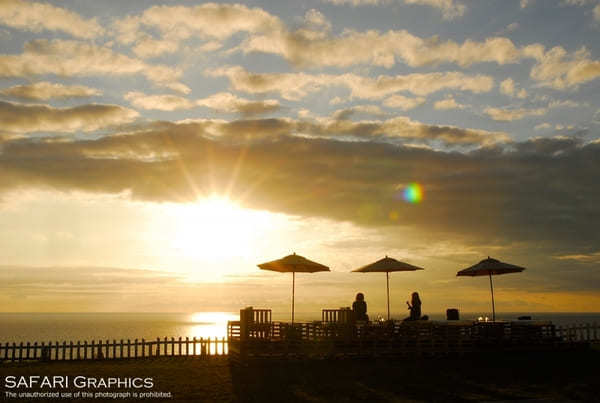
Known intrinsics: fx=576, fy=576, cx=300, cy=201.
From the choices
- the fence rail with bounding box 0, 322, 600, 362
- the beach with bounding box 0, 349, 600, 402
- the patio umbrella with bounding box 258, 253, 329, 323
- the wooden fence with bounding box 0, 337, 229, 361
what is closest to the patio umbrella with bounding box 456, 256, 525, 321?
the fence rail with bounding box 0, 322, 600, 362

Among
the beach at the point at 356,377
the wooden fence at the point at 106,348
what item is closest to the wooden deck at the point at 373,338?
the beach at the point at 356,377

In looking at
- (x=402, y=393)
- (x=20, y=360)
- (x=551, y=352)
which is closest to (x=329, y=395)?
(x=402, y=393)

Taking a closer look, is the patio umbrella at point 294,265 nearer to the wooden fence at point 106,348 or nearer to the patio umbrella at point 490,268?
the wooden fence at point 106,348

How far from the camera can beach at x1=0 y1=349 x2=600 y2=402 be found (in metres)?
13.6

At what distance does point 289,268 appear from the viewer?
75.7 feet

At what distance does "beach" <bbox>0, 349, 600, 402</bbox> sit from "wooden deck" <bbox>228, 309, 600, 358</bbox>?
1.38ft

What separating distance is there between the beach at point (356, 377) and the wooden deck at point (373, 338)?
0.42 m

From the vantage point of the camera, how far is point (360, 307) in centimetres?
2294

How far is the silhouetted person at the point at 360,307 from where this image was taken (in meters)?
22.8

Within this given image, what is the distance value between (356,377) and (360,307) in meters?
6.45

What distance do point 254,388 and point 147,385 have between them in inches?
114

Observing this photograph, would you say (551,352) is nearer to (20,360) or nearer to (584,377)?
(584,377)

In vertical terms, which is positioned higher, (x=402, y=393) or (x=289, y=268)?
(x=289, y=268)

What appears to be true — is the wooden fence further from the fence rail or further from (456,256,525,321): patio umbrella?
(456,256,525,321): patio umbrella
